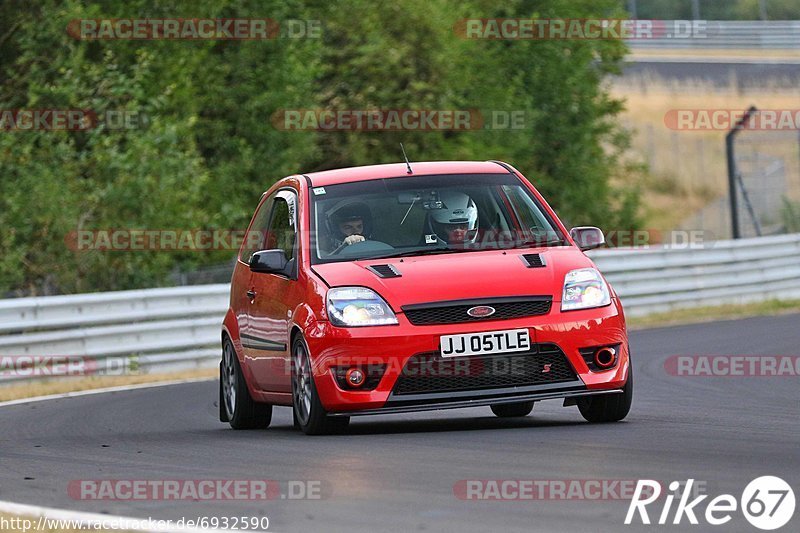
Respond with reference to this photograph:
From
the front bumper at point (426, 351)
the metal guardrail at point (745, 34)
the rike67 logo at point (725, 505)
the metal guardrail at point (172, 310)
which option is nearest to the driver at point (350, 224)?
the front bumper at point (426, 351)

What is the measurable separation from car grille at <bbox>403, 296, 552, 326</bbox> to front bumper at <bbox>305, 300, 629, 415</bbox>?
35 millimetres

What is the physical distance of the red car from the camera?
9.16 m

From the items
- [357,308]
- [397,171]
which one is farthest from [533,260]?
[397,171]

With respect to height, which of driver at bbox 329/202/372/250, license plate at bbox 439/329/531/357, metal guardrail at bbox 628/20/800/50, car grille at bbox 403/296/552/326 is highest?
metal guardrail at bbox 628/20/800/50

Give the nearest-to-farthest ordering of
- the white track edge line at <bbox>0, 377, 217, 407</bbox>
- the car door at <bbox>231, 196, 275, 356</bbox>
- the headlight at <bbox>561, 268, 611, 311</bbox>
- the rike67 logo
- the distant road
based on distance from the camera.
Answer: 1. the rike67 logo
2. the headlight at <bbox>561, 268, 611, 311</bbox>
3. the car door at <bbox>231, 196, 275, 356</bbox>
4. the white track edge line at <bbox>0, 377, 217, 407</bbox>
5. the distant road

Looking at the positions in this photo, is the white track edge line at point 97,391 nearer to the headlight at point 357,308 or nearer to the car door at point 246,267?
the car door at point 246,267

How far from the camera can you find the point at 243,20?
29.3 m

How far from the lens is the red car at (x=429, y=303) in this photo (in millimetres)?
9164

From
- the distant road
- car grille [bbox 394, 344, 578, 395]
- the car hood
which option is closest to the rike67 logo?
car grille [bbox 394, 344, 578, 395]

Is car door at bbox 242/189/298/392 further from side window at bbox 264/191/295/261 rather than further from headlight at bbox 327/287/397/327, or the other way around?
Result: headlight at bbox 327/287/397/327

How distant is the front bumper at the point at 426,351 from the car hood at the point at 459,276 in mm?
159

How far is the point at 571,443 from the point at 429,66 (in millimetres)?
27948

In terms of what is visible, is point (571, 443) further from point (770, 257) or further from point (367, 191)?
point (770, 257)

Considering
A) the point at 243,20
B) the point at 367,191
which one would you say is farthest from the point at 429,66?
the point at 367,191
